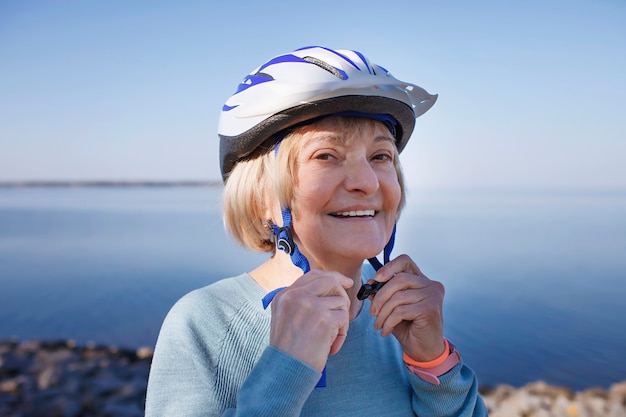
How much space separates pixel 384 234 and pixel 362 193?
237 millimetres

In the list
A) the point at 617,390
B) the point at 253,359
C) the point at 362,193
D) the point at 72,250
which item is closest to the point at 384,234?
the point at 362,193

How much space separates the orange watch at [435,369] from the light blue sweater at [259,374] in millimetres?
26

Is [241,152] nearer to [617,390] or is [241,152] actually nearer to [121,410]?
[121,410]

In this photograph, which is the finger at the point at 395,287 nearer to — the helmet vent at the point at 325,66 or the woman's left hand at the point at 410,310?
the woman's left hand at the point at 410,310

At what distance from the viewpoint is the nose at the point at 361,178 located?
86.0 inches

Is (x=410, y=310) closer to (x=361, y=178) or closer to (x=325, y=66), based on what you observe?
(x=361, y=178)

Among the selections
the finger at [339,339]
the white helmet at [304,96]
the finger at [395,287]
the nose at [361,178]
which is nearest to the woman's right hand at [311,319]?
the finger at [339,339]

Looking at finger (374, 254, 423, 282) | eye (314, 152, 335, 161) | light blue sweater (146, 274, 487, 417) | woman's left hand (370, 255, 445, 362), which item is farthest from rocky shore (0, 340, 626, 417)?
eye (314, 152, 335, 161)

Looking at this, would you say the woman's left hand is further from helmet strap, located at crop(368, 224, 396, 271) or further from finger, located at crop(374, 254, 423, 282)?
helmet strap, located at crop(368, 224, 396, 271)

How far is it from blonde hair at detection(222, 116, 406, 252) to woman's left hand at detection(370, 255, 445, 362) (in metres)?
0.55

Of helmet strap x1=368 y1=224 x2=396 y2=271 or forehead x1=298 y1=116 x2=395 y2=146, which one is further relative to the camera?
helmet strap x1=368 y1=224 x2=396 y2=271

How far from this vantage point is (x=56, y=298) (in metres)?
11.6

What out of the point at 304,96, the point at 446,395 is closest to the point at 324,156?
the point at 304,96

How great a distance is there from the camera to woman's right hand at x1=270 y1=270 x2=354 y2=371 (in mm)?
1788
